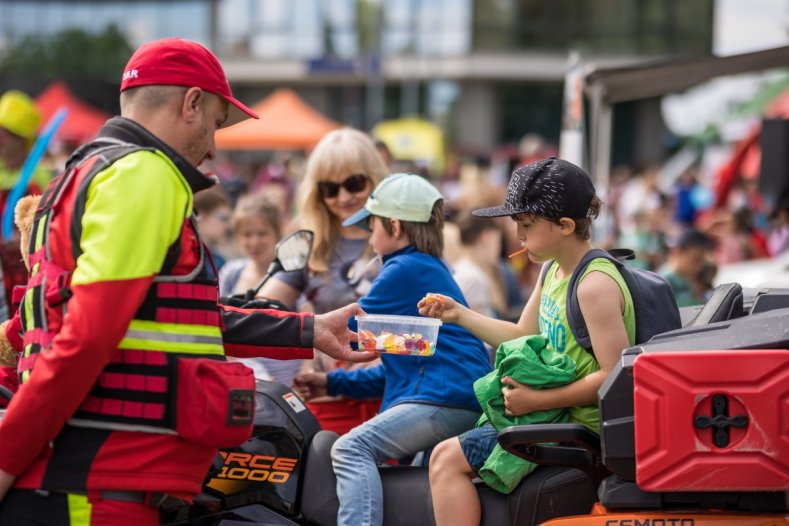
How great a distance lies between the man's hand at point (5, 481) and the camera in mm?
2961

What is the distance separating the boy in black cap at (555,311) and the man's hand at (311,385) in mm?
904

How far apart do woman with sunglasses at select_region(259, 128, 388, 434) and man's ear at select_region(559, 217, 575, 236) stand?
1972mm

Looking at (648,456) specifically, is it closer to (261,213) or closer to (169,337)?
(169,337)

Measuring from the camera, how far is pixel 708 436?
123 inches

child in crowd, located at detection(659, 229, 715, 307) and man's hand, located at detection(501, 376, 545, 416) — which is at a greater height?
man's hand, located at detection(501, 376, 545, 416)

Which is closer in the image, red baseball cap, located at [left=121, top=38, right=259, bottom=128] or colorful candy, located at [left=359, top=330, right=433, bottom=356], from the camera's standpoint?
red baseball cap, located at [left=121, top=38, right=259, bottom=128]

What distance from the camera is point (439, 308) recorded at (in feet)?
13.2

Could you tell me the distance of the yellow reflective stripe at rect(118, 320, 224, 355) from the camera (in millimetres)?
2943

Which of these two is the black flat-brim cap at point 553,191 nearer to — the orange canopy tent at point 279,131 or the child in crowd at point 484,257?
the child in crowd at point 484,257

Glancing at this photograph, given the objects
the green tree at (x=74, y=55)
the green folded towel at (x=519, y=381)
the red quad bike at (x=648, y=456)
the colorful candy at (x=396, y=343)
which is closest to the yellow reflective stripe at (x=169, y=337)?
the red quad bike at (x=648, y=456)

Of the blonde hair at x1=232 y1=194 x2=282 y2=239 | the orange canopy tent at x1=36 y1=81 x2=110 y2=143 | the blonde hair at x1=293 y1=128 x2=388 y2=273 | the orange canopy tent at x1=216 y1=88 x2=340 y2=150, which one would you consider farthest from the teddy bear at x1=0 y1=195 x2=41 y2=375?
the orange canopy tent at x1=36 y1=81 x2=110 y2=143

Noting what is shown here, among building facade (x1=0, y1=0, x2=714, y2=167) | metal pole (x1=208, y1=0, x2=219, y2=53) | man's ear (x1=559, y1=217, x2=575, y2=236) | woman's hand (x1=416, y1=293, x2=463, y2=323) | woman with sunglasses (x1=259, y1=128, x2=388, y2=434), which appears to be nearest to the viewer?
man's ear (x1=559, y1=217, x2=575, y2=236)

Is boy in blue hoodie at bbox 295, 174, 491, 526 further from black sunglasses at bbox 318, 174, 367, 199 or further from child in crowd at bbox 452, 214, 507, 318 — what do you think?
child in crowd at bbox 452, 214, 507, 318

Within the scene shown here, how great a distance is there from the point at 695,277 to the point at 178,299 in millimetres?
6211
